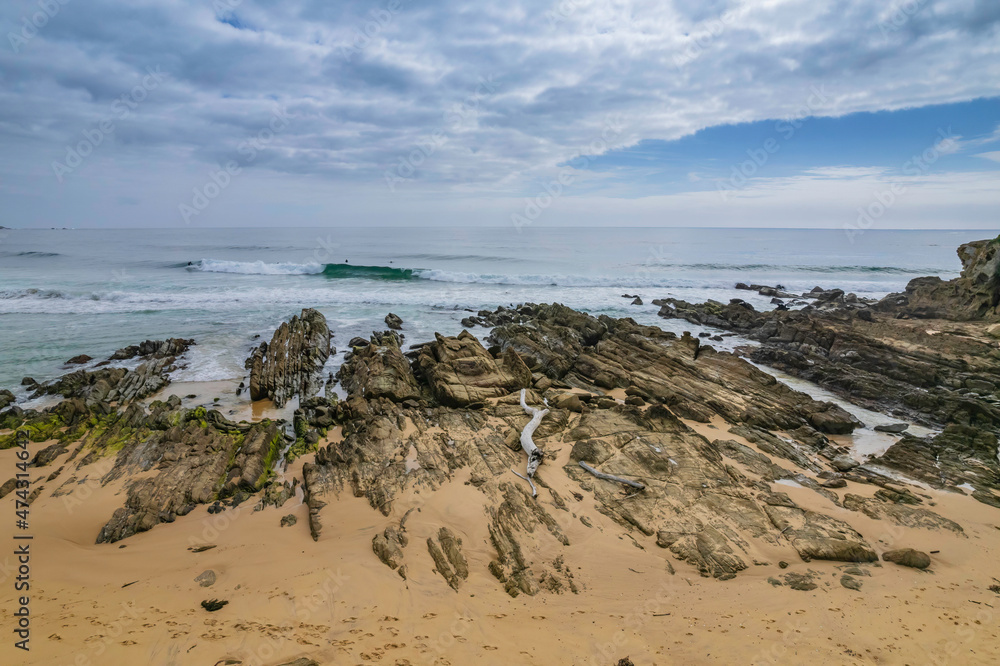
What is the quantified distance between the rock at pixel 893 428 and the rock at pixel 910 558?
5788 mm

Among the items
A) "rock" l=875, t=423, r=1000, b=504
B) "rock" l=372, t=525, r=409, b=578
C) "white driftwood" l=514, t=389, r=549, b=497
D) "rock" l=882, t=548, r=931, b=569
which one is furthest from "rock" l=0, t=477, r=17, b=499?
"rock" l=875, t=423, r=1000, b=504

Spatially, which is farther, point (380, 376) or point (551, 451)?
point (380, 376)

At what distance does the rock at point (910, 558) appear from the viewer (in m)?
6.40

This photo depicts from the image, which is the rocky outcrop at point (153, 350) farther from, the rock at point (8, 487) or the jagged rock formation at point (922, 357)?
the jagged rock formation at point (922, 357)

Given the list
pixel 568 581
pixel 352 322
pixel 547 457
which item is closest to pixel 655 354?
pixel 547 457

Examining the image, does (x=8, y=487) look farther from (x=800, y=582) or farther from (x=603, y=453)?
(x=800, y=582)

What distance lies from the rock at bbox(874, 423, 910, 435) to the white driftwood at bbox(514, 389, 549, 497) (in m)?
8.64

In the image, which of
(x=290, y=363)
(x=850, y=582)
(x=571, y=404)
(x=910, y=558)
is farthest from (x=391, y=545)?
(x=290, y=363)

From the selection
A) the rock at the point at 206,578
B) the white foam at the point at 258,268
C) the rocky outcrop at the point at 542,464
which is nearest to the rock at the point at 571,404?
the rocky outcrop at the point at 542,464

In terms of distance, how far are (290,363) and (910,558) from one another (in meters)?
15.8

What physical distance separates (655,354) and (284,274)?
39.5m

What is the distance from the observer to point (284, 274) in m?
43.1

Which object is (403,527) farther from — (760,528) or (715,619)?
(760,528)

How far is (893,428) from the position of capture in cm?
1113
